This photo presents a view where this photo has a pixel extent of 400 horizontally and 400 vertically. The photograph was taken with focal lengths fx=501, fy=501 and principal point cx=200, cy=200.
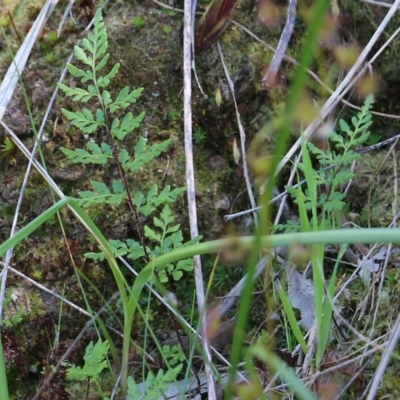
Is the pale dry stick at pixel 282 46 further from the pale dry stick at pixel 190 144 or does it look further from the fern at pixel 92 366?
the fern at pixel 92 366

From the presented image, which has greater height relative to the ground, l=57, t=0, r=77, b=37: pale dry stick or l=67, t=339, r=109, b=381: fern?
l=57, t=0, r=77, b=37: pale dry stick

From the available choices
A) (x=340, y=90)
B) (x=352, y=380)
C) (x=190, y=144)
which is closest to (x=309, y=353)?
(x=352, y=380)

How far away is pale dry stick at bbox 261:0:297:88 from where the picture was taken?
1.86 m

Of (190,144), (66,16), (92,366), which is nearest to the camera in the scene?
(92,366)

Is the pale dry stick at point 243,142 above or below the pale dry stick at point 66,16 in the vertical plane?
below

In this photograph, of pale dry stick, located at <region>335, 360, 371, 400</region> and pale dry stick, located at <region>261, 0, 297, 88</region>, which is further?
pale dry stick, located at <region>261, 0, 297, 88</region>

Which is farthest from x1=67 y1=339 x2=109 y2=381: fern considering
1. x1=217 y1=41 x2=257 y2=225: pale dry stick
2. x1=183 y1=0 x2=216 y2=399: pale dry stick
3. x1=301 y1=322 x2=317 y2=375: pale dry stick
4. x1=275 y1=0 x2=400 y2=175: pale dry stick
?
x1=275 y1=0 x2=400 y2=175: pale dry stick

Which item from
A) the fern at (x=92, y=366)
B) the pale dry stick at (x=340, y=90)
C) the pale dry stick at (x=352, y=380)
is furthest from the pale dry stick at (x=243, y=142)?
the fern at (x=92, y=366)

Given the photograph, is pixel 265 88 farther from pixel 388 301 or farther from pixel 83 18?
pixel 388 301

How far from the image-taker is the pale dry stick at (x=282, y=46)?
186 cm

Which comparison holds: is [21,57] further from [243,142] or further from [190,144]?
[243,142]

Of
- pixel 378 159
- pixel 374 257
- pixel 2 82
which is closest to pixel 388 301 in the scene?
pixel 374 257

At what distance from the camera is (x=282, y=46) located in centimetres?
187

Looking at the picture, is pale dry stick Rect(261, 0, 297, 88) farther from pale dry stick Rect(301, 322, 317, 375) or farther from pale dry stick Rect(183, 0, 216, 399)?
pale dry stick Rect(301, 322, 317, 375)
